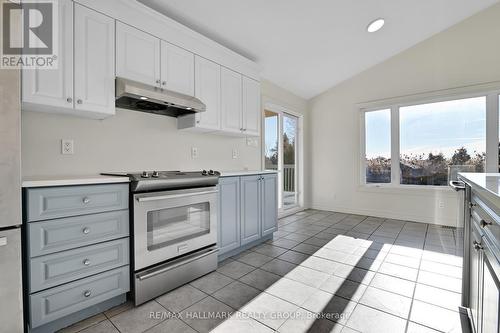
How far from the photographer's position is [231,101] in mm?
3055

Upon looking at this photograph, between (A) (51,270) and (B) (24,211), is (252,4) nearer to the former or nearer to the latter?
(B) (24,211)

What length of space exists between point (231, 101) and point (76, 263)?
88.2 inches

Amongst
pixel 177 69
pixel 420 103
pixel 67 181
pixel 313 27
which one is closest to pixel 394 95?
pixel 420 103

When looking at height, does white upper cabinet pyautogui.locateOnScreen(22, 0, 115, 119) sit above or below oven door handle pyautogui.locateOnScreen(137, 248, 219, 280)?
above

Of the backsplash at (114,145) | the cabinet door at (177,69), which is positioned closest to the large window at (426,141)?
the backsplash at (114,145)

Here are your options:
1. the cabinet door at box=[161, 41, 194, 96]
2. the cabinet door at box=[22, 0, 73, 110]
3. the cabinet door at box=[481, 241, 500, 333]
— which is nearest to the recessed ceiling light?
the cabinet door at box=[161, 41, 194, 96]

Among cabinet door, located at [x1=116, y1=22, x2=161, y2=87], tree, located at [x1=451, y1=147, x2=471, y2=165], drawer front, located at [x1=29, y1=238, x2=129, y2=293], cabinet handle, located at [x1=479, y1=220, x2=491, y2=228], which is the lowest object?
drawer front, located at [x1=29, y1=238, x2=129, y2=293]

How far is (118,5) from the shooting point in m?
1.99

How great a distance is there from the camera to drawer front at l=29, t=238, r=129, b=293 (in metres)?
1.46

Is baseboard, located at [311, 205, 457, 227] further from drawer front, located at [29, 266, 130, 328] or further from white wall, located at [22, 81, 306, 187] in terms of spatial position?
drawer front, located at [29, 266, 130, 328]

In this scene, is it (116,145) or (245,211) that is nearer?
(116,145)

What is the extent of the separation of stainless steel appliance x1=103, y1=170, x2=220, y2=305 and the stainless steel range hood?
644 millimetres

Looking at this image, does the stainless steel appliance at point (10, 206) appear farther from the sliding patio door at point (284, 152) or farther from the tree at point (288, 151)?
the tree at point (288, 151)

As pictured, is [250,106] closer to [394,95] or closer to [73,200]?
[73,200]
